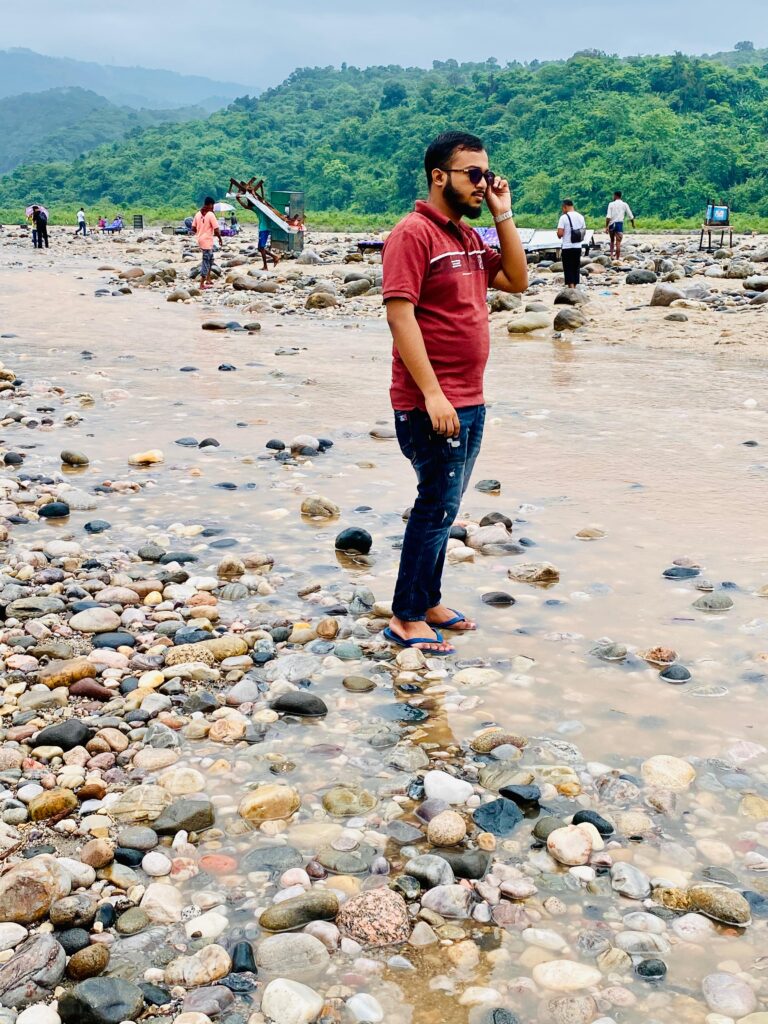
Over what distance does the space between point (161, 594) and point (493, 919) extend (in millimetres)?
2737

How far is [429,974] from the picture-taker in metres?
2.63

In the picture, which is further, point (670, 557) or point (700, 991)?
point (670, 557)

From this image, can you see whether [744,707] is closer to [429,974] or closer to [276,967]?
[429,974]

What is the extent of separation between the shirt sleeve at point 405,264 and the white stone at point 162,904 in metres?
2.18

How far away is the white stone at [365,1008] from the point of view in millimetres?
2479

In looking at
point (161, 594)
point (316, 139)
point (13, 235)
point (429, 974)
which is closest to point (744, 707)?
point (429, 974)

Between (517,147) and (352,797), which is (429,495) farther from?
(517,147)

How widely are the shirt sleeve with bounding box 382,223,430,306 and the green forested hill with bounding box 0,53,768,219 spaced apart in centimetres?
5435

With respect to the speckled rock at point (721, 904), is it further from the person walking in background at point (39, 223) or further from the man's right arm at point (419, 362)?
the person walking in background at point (39, 223)

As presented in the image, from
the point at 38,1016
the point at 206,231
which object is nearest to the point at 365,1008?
the point at 38,1016

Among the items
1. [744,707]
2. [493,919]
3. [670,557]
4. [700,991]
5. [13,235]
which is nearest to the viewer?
[700,991]

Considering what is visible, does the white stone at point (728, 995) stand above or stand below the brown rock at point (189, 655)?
below

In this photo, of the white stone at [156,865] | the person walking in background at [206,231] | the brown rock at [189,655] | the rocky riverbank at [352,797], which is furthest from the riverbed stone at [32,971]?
the person walking in background at [206,231]

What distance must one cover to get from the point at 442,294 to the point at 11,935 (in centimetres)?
262
